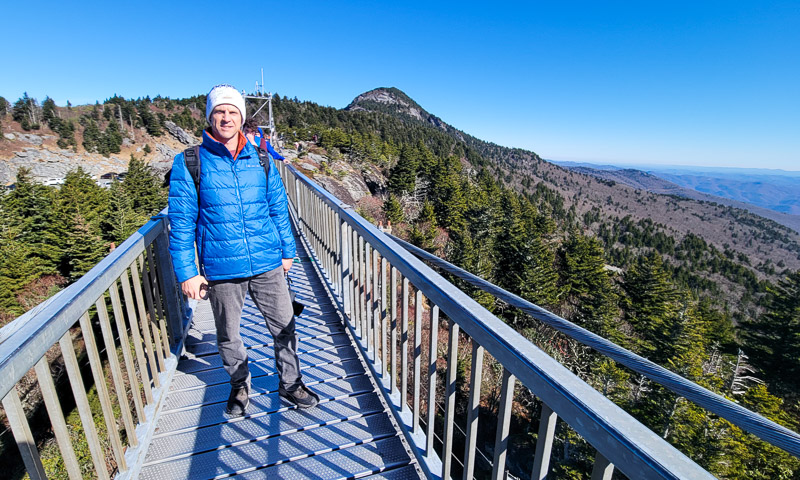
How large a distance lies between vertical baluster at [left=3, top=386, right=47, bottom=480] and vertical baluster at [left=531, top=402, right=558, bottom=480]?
1537 millimetres

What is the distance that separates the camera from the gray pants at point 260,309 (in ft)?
7.62

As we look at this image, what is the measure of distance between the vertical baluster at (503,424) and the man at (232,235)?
1600 mm

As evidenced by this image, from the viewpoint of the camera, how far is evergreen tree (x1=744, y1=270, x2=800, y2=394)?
2816cm

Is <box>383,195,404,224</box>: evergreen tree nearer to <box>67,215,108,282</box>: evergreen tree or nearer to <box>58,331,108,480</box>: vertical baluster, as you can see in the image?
<box>67,215,108,282</box>: evergreen tree

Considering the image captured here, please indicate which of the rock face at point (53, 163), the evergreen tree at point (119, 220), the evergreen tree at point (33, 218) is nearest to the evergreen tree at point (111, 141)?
the rock face at point (53, 163)

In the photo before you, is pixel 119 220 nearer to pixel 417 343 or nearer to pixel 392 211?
pixel 392 211

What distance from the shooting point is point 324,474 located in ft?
6.83

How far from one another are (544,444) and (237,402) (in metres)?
2.14

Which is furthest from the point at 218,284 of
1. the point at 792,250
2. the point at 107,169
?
the point at 792,250

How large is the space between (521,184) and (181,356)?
12316cm

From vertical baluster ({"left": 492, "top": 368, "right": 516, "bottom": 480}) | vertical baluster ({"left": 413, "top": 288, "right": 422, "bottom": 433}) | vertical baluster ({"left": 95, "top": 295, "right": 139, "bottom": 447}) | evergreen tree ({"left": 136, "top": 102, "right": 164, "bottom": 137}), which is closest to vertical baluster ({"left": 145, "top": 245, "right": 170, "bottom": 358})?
vertical baluster ({"left": 95, "top": 295, "right": 139, "bottom": 447})

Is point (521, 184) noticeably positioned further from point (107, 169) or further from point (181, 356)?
point (181, 356)

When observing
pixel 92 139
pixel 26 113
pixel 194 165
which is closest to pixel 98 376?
pixel 194 165

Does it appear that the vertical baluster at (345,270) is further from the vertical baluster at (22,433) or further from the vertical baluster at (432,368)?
the vertical baluster at (22,433)
